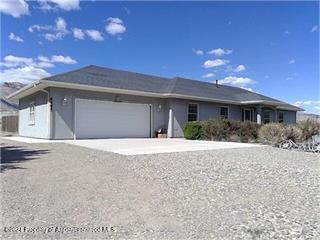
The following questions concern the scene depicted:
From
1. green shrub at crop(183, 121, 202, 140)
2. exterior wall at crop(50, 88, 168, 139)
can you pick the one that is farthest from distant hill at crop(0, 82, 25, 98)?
green shrub at crop(183, 121, 202, 140)

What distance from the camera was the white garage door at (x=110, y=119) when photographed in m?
18.3

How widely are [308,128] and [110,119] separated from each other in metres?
11.1

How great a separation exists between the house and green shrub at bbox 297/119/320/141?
8.12m

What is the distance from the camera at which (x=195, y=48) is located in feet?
84.0

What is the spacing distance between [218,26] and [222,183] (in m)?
15.6

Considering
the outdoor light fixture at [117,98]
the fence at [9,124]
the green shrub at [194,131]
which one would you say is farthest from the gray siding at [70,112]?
the fence at [9,124]

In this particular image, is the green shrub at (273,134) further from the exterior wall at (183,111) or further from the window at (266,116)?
the window at (266,116)

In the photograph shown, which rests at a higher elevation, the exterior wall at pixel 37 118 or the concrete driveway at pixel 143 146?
the exterior wall at pixel 37 118

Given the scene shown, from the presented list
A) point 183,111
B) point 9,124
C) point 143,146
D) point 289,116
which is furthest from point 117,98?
point 289,116

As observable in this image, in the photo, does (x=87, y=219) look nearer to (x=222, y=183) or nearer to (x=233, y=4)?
(x=222, y=183)

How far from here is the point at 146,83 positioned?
75.0 ft

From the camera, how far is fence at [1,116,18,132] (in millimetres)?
26608

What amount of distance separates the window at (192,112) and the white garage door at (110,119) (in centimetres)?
330

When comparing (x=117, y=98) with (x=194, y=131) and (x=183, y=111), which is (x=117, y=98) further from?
(x=183, y=111)
